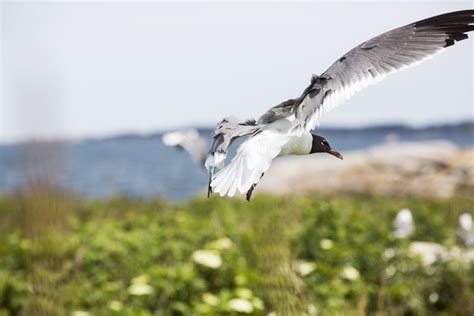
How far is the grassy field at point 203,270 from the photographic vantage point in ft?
11.9

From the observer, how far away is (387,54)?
1384 millimetres

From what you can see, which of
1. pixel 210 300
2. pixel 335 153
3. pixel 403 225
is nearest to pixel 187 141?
pixel 403 225

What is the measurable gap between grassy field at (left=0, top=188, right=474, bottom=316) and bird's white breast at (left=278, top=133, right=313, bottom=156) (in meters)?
1.97

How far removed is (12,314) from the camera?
12.9 feet

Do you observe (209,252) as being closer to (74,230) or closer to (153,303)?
(153,303)

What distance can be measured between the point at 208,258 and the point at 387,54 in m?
2.98

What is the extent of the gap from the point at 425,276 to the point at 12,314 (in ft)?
7.40

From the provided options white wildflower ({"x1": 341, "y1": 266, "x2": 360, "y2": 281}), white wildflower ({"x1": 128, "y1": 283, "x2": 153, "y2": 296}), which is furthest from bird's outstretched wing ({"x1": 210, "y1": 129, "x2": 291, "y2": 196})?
white wildflower ({"x1": 341, "y1": 266, "x2": 360, "y2": 281})

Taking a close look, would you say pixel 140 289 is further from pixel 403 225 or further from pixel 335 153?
pixel 335 153

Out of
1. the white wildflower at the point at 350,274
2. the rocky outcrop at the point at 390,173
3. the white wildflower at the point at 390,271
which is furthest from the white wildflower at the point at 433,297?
the rocky outcrop at the point at 390,173

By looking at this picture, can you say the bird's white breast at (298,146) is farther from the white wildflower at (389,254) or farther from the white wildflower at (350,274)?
the white wildflower at (389,254)

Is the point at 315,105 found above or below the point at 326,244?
above

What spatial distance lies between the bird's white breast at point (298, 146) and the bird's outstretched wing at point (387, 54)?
102mm

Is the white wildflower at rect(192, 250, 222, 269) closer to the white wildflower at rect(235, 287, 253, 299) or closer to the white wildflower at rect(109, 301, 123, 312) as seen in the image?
the white wildflower at rect(235, 287, 253, 299)
